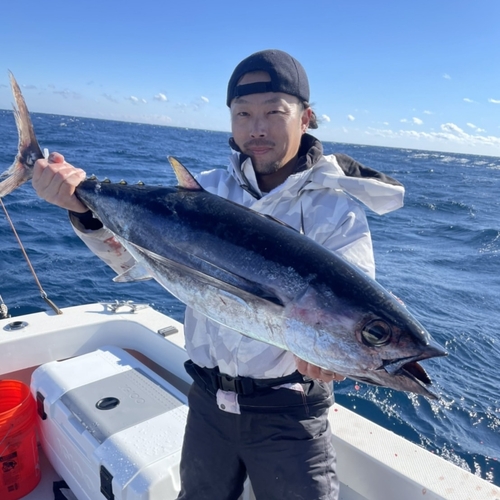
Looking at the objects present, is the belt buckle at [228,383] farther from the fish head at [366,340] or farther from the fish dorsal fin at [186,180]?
the fish dorsal fin at [186,180]

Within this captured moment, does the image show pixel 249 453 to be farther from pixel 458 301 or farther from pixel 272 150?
pixel 458 301

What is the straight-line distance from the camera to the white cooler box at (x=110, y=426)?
290 centimetres

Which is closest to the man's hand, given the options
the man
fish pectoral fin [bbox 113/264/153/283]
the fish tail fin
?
the man

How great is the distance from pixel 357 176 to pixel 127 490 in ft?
8.05

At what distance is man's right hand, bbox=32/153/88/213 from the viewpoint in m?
2.37

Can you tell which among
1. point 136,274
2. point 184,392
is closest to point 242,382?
point 136,274

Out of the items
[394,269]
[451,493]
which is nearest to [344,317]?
[451,493]

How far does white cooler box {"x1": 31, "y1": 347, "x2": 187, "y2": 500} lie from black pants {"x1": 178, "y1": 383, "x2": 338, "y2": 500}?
389 millimetres

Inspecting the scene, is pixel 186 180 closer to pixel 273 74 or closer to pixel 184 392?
pixel 273 74

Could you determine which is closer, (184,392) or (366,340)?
(366,340)

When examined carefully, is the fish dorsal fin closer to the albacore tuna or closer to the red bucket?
the albacore tuna

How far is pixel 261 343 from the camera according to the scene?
7.82 ft

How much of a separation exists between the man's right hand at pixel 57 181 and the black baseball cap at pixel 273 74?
3.43 feet

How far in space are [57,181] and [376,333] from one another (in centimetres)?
185
